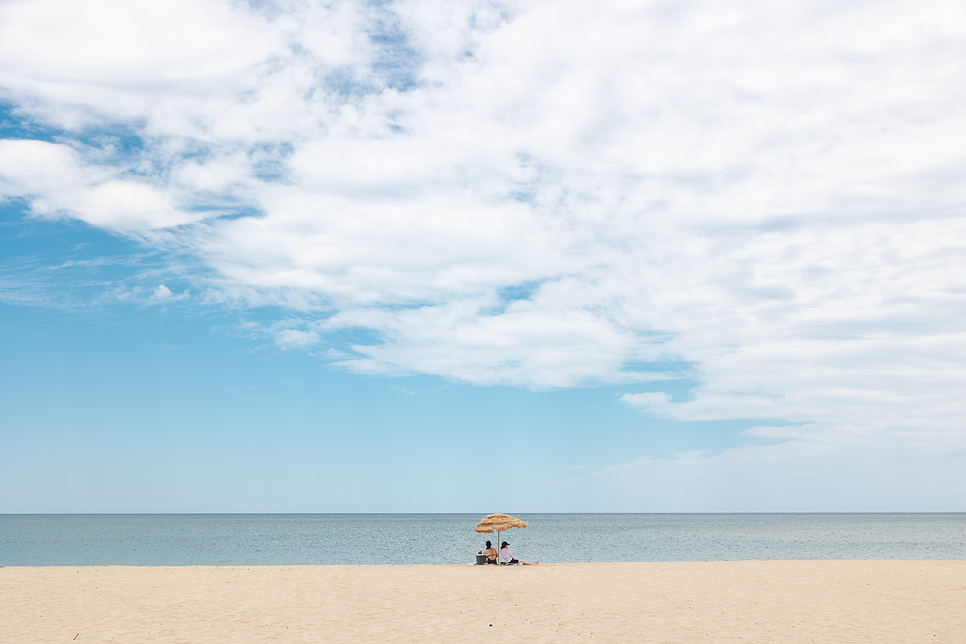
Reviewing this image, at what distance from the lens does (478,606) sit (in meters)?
15.2

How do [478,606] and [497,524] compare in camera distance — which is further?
[497,524]

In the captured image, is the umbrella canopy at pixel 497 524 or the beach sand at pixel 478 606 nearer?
the beach sand at pixel 478 606

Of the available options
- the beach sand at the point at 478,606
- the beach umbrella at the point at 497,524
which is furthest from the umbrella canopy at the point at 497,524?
the beach sand at the point at 478,606

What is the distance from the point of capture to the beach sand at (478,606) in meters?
12.3

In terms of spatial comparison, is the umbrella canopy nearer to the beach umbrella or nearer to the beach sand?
the beach umbrella

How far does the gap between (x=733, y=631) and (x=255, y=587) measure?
472 inches

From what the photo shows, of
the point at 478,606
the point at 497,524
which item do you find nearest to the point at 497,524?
the point at 497,524

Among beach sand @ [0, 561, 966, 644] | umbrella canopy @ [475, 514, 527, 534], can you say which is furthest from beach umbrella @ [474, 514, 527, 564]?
beach sand @ [0, 561, 966, 644]

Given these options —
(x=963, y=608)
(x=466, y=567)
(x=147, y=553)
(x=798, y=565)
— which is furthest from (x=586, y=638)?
(x=147, y=553)

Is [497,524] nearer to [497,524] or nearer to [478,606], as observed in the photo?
[497,524]

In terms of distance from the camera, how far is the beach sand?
1231 centimetres

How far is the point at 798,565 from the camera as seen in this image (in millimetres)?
25344

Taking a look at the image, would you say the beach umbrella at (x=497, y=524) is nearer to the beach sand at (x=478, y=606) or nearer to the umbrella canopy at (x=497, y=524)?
the umbrella canopy at (x=497, y=524)

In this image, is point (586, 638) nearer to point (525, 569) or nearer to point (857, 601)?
point (857, 601)
